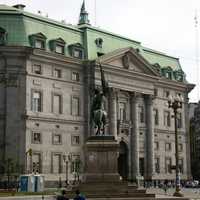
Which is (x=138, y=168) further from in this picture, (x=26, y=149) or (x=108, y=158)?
(x=108, y=158)

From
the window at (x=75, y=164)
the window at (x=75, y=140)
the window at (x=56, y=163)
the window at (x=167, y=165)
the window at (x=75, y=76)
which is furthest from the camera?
the window at (x=167, y=165)

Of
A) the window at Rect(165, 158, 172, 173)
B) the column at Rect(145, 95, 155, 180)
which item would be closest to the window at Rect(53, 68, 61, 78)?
the column at Rect(145, 95, 155, 180)

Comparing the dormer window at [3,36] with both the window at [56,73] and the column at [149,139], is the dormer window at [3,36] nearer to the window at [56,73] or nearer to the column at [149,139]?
the window at [56,73]

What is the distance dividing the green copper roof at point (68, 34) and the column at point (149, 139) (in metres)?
9.24

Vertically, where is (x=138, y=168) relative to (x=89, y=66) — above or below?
below

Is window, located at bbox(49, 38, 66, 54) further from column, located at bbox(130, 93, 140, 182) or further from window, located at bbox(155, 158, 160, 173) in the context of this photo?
window, located at bbox(155, 158, 160, 173)

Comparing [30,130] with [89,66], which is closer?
[30,130]

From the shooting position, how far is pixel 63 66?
293 feet

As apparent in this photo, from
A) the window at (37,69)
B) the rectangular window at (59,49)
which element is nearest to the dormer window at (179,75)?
the rectangular window at (59,49)

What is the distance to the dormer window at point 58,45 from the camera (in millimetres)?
87750

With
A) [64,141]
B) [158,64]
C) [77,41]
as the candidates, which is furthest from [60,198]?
[158,64]

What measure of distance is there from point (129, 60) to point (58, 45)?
52.7 feet

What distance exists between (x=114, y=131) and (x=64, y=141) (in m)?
10.7

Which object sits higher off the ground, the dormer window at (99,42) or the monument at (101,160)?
the dormer window at (99,42)
